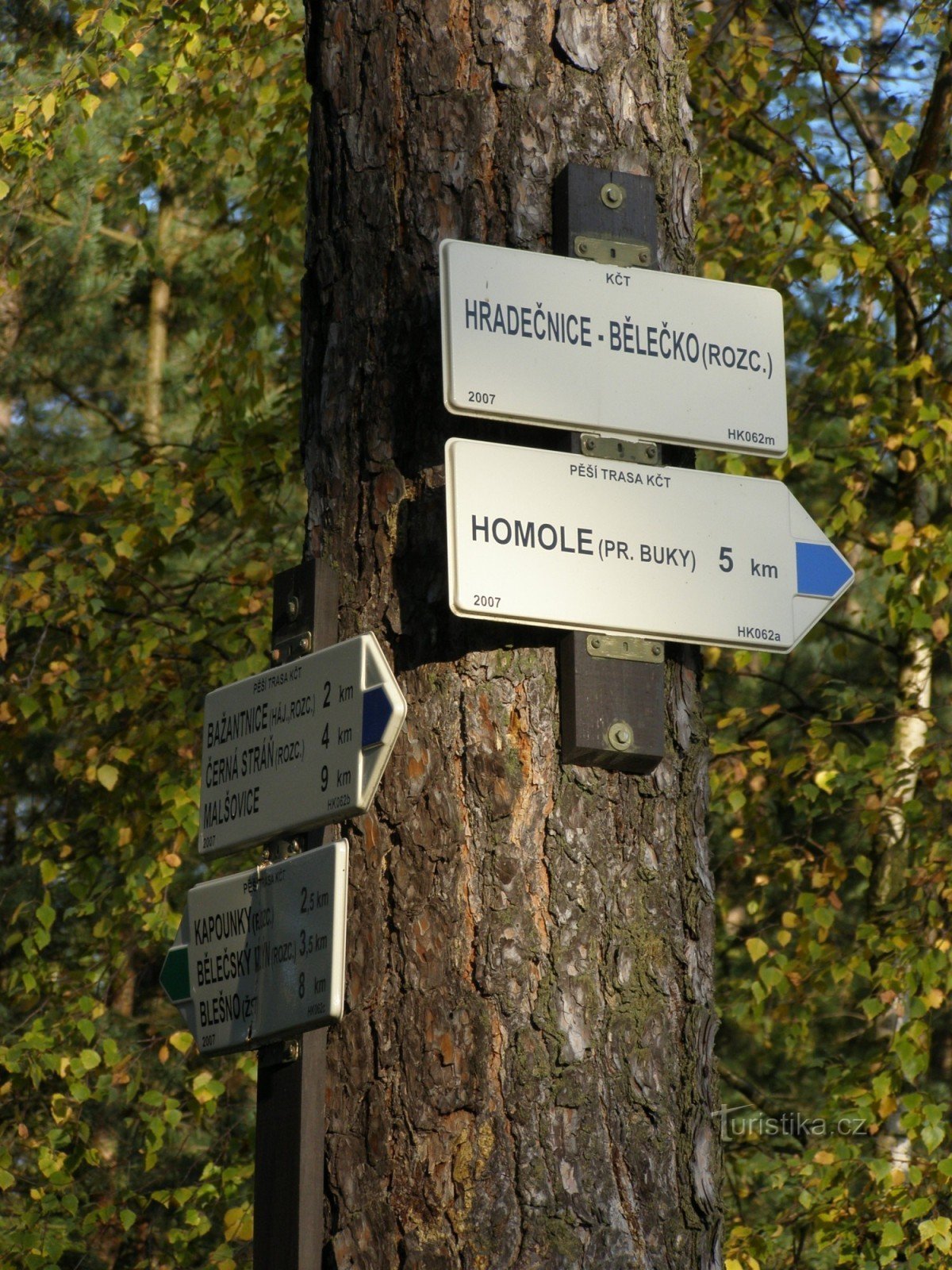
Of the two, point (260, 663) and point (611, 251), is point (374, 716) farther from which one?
point (260, 663)

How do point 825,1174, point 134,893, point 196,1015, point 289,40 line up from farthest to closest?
point 289,40 → point 134,893 → point 825,1174 → point 196,1015

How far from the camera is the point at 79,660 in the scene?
7078 millimetres

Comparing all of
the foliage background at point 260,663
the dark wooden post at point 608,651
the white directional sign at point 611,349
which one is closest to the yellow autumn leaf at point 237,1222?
the foliage background at point 260,663

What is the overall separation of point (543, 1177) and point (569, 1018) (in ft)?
0.60

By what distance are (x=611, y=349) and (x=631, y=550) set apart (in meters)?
0.29

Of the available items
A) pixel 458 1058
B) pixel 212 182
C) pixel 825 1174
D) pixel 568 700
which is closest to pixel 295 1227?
pixel 458 1058

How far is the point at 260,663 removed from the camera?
5.73 m

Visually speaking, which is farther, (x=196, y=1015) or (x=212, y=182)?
(x=212, y=182)

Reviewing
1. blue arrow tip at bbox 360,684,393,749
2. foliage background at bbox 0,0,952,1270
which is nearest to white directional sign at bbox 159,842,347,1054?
blue arrow tip at bbox 360,684,393,749

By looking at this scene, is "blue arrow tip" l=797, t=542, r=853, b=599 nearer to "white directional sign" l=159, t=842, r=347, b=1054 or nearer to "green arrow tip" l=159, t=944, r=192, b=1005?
"white directional sign" l=159, t=842, r=347, b=1054

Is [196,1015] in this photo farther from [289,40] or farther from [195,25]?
[289,40]

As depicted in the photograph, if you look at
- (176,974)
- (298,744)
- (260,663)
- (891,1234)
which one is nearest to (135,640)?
(260,663)

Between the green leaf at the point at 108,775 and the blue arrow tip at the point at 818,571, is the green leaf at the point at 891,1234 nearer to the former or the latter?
the green leaf at the point at 108,775

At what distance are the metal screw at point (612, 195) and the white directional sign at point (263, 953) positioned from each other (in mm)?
961
